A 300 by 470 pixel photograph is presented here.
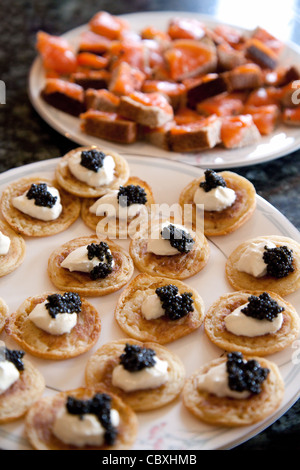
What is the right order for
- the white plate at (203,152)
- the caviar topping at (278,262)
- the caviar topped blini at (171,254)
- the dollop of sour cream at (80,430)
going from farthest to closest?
the white plate at (203,152)
the caviar topped blini at (171,254)
the caviar topping at (278,262)
the dollop of sour cream at (80,430)

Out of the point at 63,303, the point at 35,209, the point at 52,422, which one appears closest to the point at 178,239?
the point at 63,303

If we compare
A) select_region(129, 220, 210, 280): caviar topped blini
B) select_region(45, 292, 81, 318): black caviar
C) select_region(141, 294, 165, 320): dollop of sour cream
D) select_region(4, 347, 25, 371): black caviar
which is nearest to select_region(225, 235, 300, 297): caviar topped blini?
select_region(129, 220, 210, 280): caviar topped blini

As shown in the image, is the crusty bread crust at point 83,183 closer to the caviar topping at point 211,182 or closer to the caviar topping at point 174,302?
the caviar topping at point 211,182

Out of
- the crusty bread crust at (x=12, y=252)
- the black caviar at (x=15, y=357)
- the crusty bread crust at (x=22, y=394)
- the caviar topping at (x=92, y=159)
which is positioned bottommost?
the crusty bread crust at (x=22, y=394)

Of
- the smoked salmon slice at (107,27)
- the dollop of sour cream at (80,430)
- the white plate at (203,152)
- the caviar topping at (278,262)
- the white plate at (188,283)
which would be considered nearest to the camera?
the dollop of sour cream at (80,430)

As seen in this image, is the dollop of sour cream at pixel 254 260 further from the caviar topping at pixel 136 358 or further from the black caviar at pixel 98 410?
the black caviar at pixel 98 410

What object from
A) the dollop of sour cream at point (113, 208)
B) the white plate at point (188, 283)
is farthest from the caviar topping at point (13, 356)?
the dollop of sour cream at point (113, 208)

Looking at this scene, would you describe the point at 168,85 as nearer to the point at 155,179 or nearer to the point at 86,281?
the point at 155,179

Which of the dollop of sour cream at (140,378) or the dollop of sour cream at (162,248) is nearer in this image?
the dollop of sour cream at (140,378)

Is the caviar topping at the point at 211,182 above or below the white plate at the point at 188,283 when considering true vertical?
above
